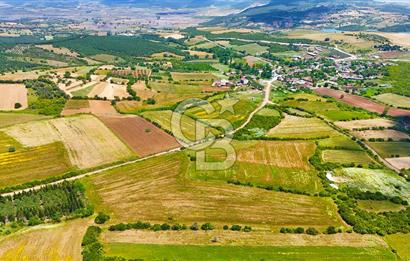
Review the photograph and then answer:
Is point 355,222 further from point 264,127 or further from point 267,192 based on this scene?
point 264,127

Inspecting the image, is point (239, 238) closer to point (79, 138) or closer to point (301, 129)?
point (79, 138)

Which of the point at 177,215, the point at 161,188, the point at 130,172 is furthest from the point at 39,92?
the point at 177,215

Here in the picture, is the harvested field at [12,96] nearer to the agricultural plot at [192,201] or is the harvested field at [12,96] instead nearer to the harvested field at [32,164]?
the harvested field at [32,164]

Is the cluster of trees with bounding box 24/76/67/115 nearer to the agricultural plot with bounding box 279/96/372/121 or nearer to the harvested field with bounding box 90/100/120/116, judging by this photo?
the harvested field with bounding box 90/100/120/116

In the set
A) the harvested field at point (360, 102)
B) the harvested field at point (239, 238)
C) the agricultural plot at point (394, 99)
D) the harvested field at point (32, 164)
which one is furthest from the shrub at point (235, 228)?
the agricultural plot at point (394, 99)

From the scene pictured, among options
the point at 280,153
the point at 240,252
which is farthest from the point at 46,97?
the point at 240,252


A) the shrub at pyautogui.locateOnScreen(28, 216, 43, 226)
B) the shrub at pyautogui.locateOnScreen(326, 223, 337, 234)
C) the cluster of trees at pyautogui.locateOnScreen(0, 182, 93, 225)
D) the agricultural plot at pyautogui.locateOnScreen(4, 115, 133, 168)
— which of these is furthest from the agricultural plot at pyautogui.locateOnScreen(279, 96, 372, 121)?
the shrub at pyautogui.locateOnScreen(28, 216, 43, 226)
